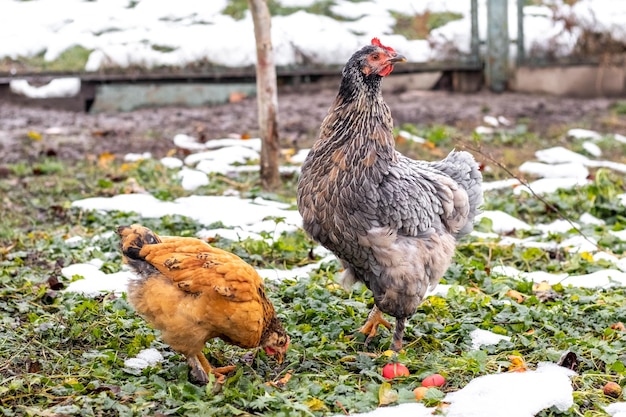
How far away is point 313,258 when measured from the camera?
5656 millimetres

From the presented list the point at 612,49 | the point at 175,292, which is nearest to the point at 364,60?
the point at 175,292

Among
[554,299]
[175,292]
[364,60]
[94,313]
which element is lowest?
[554,299]

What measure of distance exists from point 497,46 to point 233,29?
3788mm

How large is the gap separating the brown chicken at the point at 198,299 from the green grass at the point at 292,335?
0.60 ft

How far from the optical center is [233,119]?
10.2 m

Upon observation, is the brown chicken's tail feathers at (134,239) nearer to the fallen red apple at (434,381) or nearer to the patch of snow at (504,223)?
the fallen red apple at (434,381)

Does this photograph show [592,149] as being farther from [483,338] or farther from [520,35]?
[483,338]

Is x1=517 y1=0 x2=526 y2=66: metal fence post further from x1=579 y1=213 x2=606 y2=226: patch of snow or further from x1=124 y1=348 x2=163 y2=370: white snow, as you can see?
x1=124 y1=348 x2=163 y2=370: white snow

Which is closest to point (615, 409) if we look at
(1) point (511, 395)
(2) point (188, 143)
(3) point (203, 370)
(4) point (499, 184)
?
(1) point (511, 395)

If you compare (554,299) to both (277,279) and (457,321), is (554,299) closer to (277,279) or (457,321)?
(457,321)

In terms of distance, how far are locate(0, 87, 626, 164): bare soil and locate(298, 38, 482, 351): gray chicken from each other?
464 cm

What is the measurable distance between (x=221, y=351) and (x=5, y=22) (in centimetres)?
868

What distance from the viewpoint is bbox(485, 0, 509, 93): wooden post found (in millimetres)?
11797

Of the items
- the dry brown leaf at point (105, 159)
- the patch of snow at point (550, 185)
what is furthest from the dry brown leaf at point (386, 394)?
the dry brown leaf at point (105, 159)
